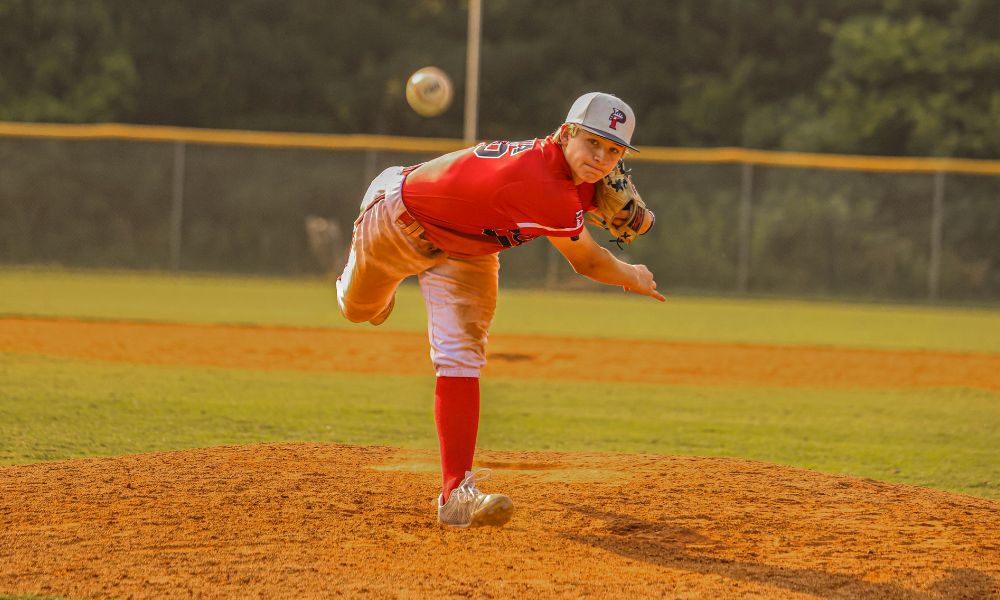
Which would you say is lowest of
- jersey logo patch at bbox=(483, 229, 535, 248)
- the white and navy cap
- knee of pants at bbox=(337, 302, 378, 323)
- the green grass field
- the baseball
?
the green grass field

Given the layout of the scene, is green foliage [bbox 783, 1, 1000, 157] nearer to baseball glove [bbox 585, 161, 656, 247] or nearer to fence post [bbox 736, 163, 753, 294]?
fence post [bbox 736, 163, 753, 294]

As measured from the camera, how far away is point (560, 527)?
4113 millimetres

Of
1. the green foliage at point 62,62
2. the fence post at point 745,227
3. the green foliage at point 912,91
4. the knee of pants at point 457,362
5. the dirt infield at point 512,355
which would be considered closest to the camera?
the knee of pants at point 457,362

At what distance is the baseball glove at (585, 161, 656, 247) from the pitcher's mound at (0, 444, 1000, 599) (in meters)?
1.04

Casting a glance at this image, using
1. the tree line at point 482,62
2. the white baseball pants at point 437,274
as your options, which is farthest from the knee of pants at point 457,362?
the tree line at point 482,62

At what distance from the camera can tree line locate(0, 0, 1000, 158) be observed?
27797mm

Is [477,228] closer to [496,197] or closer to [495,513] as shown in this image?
[496,197]

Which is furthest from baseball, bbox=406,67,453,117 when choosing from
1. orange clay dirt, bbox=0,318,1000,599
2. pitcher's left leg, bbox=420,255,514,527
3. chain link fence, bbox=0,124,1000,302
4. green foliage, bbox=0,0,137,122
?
green foliage, bbox=0,0,137,122

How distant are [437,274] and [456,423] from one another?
1.76ft

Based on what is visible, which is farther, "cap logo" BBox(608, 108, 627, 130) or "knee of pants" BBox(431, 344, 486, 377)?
"knee of pants" BBox(431, 344, 486, 377)

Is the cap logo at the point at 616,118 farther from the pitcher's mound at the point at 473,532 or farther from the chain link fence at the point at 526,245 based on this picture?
the chain link fence at the point at 526,245

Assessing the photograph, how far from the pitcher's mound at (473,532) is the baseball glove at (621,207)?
104 centimetres

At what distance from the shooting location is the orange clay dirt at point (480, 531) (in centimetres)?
340

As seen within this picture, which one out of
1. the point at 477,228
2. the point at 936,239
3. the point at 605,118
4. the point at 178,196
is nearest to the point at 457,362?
the point at 477,228
